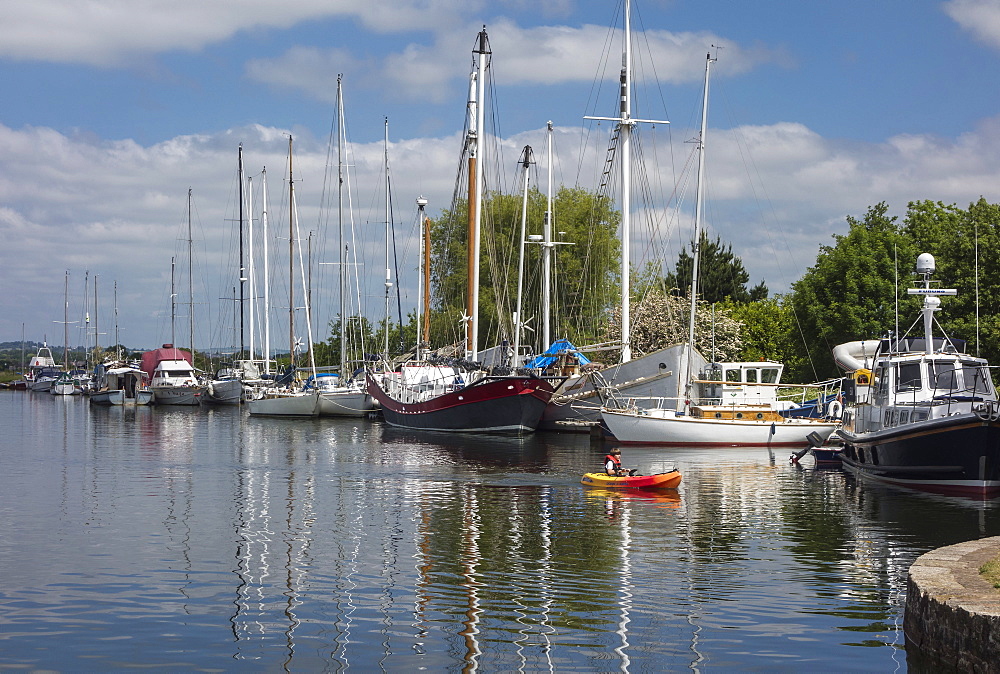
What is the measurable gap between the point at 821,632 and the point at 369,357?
64.3m

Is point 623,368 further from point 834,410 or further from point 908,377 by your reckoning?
point 908,377

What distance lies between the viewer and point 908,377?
31594mm

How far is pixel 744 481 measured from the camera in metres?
33.8

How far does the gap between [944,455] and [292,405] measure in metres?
54.0

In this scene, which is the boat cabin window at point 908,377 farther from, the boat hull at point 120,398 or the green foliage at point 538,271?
the boat hull at point 120,398

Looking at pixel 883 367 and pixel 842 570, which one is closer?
pixel 842 570

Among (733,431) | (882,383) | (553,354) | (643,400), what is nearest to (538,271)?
(553,354)

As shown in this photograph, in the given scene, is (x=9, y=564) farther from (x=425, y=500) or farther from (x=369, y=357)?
(x=369, y=357)

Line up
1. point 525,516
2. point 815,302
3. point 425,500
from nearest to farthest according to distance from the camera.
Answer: point 525,516 < point 425,500 < point 815,302

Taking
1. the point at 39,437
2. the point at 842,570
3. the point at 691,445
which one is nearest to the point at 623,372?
the point at 691,445

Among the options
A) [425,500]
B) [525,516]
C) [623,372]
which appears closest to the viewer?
[525,516]

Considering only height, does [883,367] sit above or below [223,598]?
above

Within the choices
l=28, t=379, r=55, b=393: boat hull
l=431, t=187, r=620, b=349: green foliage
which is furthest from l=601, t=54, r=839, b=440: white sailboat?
l=28, t=379, r=55, b=393: boat hull

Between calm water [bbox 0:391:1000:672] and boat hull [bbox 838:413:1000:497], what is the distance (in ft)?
1.89
